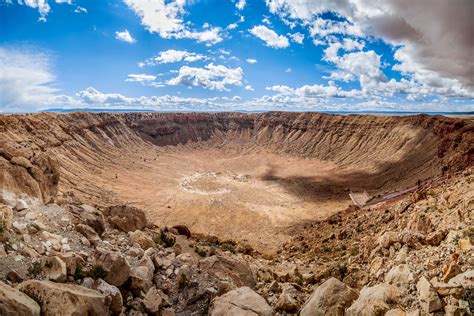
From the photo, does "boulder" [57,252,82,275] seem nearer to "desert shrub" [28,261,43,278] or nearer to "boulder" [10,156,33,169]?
"desert shrub" [28,261,43,278]

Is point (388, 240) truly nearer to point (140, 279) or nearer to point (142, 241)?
point (140, 279)

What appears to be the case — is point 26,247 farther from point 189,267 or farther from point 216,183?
point 216,183

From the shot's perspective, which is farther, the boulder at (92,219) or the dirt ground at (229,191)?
the dirt ground at (229,191)

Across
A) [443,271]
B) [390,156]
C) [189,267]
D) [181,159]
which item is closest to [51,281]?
[189,267]

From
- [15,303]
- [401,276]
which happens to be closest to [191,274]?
[15,303]

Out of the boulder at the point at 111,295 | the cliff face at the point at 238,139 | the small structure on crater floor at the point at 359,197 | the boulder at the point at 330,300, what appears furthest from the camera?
the small structure on crater floor at the point at 359,197

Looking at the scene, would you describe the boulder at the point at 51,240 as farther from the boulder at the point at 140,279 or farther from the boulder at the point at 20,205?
the boulder at the point at 140,279

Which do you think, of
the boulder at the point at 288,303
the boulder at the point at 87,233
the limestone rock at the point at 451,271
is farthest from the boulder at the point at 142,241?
the limestone rock at the point at 451,271
